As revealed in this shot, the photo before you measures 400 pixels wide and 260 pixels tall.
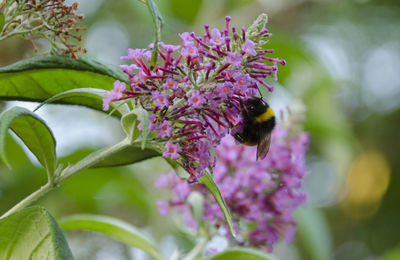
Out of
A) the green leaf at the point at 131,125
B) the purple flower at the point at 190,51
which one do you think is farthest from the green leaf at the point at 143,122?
the purple flower at the point at 190,51

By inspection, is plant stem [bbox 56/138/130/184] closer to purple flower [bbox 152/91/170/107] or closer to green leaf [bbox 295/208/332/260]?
purple flower [bbox 152/91/170/107]

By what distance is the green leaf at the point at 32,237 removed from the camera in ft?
2.48

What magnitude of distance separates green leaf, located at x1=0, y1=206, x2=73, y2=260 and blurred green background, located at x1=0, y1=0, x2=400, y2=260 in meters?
0.95

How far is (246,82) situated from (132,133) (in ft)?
0.71

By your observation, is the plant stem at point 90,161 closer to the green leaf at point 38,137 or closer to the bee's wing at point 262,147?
the green leaf at point 38,137

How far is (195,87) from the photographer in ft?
2.92

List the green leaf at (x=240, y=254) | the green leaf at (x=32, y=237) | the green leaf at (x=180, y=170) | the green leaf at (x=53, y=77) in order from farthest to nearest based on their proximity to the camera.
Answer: the green leaf at (x=240, y=254) → the green leaf at (x=180, y=170) → the green leaf at (x=53, y=77) → the green leaf at (x=32, y=237)

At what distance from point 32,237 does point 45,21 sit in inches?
14.3

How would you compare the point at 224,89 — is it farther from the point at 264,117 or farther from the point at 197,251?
the point at 197,251

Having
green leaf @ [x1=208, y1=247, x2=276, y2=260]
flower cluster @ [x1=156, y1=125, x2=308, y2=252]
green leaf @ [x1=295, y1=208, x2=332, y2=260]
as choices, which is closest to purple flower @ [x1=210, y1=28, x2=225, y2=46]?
green leaf @ [x1=208, y1=247, x2=276, y2=260]

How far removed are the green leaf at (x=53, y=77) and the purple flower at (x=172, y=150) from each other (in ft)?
0.48

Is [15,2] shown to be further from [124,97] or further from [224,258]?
[224,258]

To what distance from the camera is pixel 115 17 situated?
358 centimetres

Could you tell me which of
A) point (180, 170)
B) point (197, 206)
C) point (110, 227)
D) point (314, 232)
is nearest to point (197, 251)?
point (197, 206)
